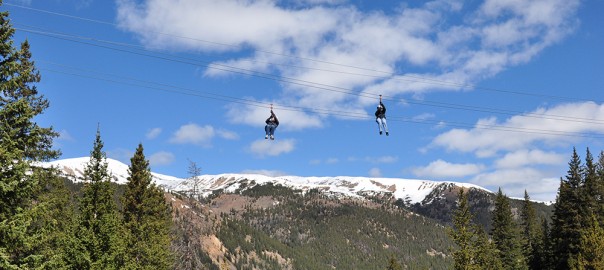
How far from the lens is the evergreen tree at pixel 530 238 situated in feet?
211

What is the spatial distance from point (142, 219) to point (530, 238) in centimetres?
6412

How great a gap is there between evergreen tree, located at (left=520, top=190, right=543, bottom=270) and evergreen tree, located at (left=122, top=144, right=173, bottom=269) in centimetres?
4542

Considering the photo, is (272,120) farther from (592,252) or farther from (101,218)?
(592,252)

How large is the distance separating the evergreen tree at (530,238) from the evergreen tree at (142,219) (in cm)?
4542

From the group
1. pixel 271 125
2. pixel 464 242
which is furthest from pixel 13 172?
pixel 464 242

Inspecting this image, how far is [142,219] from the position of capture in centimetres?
3578

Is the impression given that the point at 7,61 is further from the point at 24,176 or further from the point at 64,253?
the point at 64,253

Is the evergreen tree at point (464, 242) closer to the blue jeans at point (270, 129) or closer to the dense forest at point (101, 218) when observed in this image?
the dense forest at point (101, 218)

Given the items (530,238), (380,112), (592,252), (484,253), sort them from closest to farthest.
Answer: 1. (380,112)
2. (592,252)
3. (484,253)
4. (530,238)

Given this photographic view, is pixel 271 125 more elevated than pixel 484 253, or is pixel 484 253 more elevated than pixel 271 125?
pixel 271 125

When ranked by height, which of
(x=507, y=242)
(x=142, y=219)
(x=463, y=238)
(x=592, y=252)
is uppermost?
(x=142, y=219)

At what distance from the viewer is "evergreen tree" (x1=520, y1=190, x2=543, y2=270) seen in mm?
64250

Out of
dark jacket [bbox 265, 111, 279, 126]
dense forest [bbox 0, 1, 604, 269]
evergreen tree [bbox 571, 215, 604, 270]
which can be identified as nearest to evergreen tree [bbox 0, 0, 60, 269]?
dense forest [bbox 0, 1, 604, 269]

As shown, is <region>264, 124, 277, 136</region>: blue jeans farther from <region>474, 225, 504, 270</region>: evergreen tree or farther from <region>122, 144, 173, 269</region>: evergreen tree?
<region>474, 225, 504, 270</region>: evergreen tree
